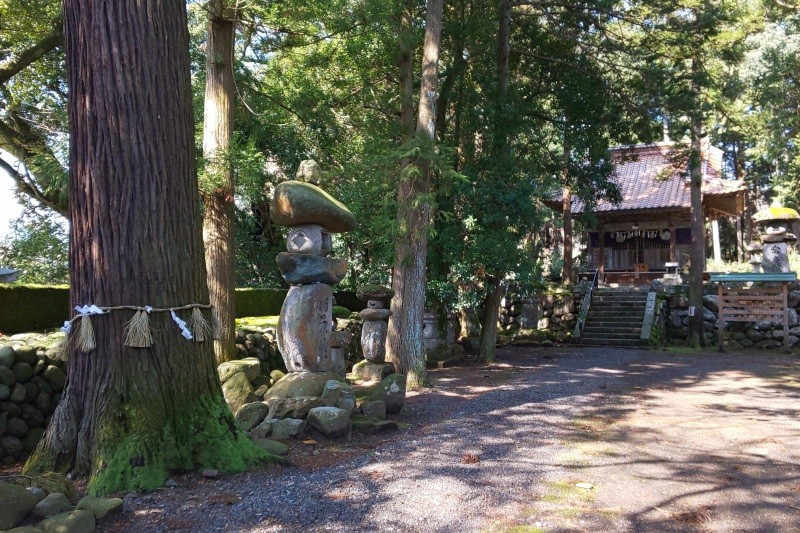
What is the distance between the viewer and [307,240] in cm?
762

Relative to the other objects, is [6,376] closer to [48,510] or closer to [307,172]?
[48,510]

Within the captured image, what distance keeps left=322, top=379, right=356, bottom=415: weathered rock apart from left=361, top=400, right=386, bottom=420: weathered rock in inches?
8.0

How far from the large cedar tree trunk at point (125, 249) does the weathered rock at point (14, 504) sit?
94 cm

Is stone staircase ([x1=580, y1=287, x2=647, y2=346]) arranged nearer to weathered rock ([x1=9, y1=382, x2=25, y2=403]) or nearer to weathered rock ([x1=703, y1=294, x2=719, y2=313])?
weathered rock ([x1=703, y1=294, x2=719, y2=313])

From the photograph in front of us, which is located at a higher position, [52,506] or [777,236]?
[777,236]

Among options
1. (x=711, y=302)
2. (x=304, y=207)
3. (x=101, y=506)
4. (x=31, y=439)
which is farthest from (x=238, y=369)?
A: (x=711, y=302)

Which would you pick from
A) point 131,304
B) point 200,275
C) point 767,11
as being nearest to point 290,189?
point 200,275

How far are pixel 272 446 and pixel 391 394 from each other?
2.26m

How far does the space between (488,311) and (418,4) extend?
6.81 metres

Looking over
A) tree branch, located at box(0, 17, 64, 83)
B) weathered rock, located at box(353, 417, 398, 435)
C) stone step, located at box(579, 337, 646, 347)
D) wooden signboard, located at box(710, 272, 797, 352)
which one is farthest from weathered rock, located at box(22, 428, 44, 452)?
stone step, located at box(579, 337, 646, 347)

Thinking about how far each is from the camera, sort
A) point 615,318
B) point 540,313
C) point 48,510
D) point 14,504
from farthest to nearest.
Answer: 1. point 540,313
2. point 615,318
3. point 48,510
4. point 14,504

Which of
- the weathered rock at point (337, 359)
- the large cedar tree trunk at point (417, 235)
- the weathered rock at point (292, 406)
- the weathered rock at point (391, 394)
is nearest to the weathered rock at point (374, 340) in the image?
the large cedar tree trunk at point (417, 235)

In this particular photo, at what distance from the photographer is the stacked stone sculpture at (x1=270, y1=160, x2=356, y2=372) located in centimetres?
740

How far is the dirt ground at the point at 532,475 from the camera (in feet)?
12.2
